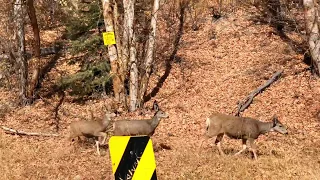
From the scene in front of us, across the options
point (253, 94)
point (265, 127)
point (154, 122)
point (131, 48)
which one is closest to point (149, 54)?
point (131, 48)

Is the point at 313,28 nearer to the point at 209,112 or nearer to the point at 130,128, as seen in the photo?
the point at 209,112

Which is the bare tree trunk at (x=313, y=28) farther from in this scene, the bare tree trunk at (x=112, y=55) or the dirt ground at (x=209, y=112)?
the bare tree trunk at (x=112, y=55)

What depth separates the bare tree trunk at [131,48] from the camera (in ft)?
52.4

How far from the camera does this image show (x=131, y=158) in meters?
4.52

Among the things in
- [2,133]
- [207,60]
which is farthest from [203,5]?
[2,133]

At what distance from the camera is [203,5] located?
25594 mm

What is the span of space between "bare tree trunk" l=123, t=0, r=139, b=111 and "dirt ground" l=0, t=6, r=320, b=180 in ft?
2.68

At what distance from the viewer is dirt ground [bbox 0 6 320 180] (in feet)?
31.3

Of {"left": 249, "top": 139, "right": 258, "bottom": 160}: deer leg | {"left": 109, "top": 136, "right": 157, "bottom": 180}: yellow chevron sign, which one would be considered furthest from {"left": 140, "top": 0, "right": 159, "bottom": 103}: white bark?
{"left": 109, "top": 136, "right": 157, "bottom": 180}: yellow chevron sign

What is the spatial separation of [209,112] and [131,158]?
11653 millimetres

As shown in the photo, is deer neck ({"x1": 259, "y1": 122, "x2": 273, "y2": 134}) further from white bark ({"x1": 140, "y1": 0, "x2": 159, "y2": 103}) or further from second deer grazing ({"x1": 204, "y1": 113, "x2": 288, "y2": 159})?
white bark ({"x1": 140, "y1": 0, "x2": 159, "y2": 103})

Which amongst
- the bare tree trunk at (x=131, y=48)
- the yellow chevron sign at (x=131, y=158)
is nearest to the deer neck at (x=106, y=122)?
the bare tree trunk at (x=131, y=48)

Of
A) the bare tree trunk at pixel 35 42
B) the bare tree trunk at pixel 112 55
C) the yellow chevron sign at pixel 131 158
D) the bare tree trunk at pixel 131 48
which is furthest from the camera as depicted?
the bare tree trunk at pixel 35 42

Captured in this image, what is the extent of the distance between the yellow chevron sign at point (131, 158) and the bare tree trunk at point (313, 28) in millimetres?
12782
